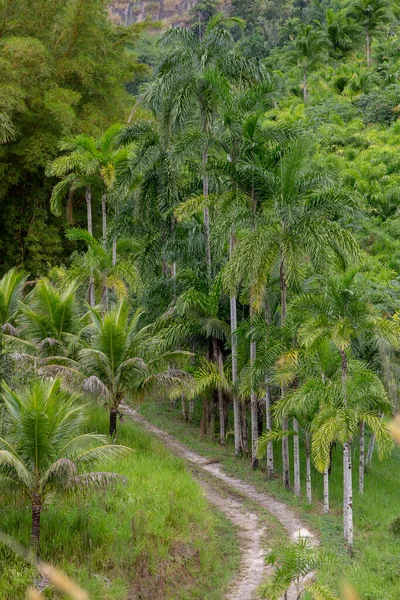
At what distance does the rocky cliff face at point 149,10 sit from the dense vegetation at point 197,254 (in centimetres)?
7178

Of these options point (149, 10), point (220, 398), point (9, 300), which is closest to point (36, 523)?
point (9, 300)

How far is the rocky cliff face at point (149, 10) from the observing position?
320 feet

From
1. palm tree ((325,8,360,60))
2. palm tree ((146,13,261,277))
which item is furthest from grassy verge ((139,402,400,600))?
palm tree ((325,8,360,60))

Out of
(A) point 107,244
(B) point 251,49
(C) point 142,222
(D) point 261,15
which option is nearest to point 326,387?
(C) point 142,222

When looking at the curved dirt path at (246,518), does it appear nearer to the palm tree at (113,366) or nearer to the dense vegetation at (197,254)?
the dense vegetation at (197,254)

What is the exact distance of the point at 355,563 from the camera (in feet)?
41.0

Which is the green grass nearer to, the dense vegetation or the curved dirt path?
the curved dirt path

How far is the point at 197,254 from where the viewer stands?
22.0 metres

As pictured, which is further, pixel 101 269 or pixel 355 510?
pixel 101 269

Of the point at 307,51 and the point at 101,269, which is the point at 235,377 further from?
the point at 307,51

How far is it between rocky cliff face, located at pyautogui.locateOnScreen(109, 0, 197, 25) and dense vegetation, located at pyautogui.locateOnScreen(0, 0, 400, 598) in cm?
7178

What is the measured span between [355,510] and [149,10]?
3792 inches

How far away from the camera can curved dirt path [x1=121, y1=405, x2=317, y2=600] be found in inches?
475

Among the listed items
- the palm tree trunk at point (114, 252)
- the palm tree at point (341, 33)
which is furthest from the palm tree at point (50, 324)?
the palm tree at point (341, 33)
